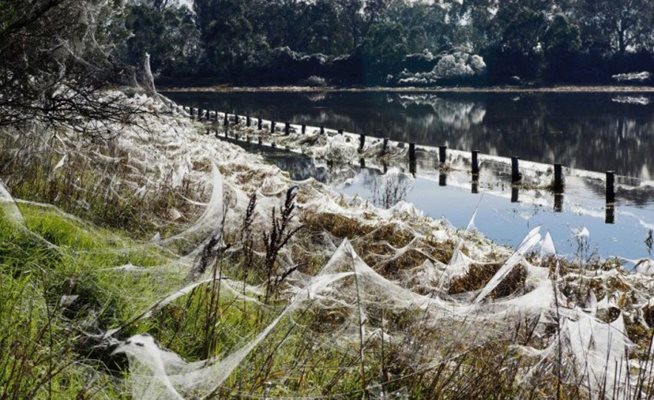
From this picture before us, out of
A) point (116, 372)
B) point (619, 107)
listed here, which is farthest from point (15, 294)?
point (619, 107)

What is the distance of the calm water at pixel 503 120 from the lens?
27.0 metres

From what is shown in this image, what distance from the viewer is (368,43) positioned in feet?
241

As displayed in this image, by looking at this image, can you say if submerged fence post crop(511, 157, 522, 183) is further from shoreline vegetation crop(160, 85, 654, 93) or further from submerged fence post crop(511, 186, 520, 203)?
shoreline vegetation crop(160, 85, 654, 93)

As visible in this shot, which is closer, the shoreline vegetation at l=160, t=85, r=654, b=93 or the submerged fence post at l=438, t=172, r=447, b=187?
the submerged fence post at l=438, t=172, r=447, b=187

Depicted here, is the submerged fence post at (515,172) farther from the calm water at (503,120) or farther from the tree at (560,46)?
the tree at (560,46)

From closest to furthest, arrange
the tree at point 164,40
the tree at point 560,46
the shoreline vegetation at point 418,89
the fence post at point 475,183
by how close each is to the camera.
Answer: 1. the fence post at point 475,183
2. the shoreline vegetation at point 418,89
3. the tree at point 164,40
4. the tree at point 560,46

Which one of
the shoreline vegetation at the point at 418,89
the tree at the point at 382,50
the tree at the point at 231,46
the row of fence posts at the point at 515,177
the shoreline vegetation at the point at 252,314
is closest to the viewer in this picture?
the shoreline vegetation at the point at 252,314

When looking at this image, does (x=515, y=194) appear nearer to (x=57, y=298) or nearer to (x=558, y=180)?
(x=558, y=180)

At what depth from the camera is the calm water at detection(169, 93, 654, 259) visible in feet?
49.5

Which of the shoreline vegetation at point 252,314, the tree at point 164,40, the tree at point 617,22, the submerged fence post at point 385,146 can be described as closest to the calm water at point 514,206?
the submerged fence post at point 385,146

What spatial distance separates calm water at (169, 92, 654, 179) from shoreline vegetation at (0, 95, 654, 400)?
16953 mm

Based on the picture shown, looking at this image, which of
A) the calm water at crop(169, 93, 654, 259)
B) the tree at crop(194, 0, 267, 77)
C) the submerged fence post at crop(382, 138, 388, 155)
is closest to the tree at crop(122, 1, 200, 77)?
the tree at crop(194, 0, 267, 77)

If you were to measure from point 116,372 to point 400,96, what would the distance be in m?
62.6

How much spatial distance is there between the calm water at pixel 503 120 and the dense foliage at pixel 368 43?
7548 mm
